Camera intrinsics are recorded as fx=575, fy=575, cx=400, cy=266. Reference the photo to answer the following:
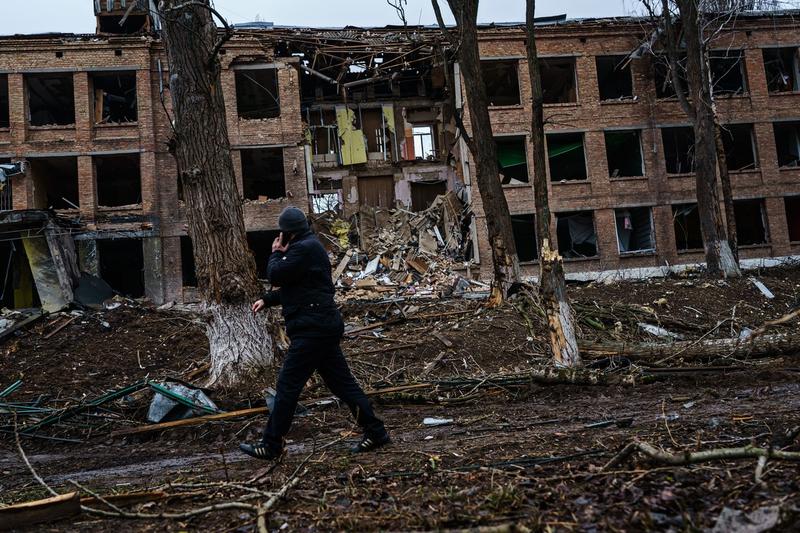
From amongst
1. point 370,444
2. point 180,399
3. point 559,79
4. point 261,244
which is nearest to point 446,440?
point 370,444

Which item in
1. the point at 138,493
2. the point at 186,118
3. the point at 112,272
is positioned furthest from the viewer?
the point at 112,272

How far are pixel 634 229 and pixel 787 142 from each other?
9620 mm

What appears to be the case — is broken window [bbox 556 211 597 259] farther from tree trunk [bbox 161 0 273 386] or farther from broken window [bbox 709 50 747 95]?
tree trunk [bbox 161 0 273 386]

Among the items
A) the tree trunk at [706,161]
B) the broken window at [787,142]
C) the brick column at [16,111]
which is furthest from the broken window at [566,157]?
the brick column at [16,111]

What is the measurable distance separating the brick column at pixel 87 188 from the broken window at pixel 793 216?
31881 mm

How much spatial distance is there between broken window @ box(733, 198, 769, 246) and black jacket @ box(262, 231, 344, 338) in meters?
29.0

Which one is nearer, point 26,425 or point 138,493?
point 138,493

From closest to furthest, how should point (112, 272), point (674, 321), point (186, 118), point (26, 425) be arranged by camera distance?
1. point (26, 425)
2. point (186, 118)
3. point (674, 321)
4. point (112, 272)

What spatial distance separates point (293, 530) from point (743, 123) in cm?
3132

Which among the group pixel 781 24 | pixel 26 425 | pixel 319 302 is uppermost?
pixel 781 24

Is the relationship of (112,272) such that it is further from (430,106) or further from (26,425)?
(26,425)

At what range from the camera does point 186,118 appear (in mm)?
7887

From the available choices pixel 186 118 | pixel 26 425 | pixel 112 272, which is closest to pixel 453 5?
pixel 186 118

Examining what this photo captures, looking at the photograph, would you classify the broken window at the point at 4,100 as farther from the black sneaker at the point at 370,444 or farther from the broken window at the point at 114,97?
the black sneaker at the point at 370,444
